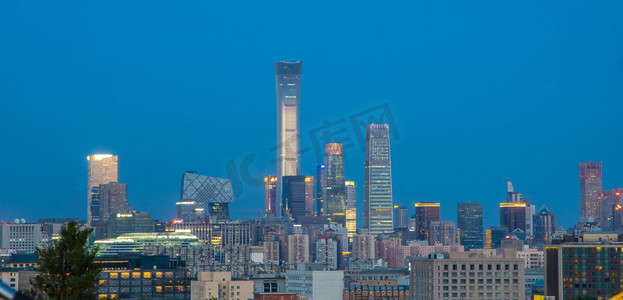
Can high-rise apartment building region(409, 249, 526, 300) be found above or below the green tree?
below

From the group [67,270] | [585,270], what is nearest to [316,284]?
[585,270]

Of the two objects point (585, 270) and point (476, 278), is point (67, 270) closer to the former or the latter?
point (476, 278)

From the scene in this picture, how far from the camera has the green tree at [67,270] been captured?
2061cm

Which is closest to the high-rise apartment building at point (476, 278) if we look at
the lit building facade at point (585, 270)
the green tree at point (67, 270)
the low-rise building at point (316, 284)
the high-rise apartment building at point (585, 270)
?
the high-rise apartment building at point (585, 270)

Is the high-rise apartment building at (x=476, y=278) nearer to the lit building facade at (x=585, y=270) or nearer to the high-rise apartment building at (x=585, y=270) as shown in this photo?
the high-rise apartment building at (x=585, y=270)

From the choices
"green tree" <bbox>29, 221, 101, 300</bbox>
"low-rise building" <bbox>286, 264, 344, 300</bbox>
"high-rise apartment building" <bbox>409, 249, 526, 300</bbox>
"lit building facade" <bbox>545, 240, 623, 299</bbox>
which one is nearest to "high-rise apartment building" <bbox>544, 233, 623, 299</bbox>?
"lit building facade" <bbox>545, 240, 623, 299</bbox>

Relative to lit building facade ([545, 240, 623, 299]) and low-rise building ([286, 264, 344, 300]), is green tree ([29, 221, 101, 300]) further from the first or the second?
low-rise building ([286, 264, 344, 300])

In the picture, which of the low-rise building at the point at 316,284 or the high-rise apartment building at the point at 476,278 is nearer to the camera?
the high-rise apartment building at the point at 476,278

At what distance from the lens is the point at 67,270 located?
68.5 feet

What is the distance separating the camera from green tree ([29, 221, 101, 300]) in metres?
20.6

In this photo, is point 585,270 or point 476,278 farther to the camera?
point 585,270

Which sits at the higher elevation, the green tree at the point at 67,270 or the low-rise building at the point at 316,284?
the green tree at the point at 67,270

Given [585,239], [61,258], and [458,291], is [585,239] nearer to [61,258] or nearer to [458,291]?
[458,291]

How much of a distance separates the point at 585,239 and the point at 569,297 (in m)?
14.0
